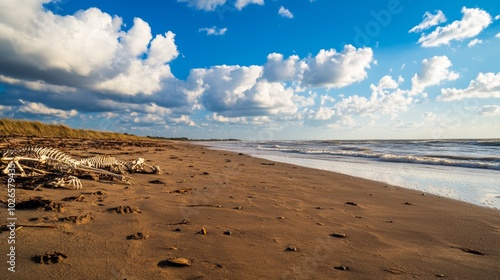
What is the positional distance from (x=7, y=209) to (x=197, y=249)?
2538 millimetres

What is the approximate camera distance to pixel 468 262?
2.86 meters

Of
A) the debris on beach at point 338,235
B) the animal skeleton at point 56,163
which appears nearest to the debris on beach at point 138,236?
the debris on beach at point 338,235

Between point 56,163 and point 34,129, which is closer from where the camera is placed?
point 56,163

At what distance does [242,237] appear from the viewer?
3182mm

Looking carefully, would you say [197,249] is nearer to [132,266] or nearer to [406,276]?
[132,266]

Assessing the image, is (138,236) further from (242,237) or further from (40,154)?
(40,154)

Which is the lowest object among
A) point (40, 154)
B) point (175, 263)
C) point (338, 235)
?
point (338, 235)

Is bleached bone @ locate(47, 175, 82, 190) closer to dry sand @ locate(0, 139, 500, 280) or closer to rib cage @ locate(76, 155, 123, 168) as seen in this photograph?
dry sand @ locate(0, 139, 500, 280)

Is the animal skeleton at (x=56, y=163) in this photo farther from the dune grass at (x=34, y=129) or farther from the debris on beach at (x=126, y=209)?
the dune grass at (x=34, y=129)

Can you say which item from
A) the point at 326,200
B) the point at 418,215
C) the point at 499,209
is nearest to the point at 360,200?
the point at 326,200

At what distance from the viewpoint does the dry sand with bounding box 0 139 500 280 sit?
2.36 metres

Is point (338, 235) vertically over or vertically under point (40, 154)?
under

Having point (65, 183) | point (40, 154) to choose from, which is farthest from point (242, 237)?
point (40, 154)

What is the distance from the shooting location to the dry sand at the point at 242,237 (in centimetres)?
236
